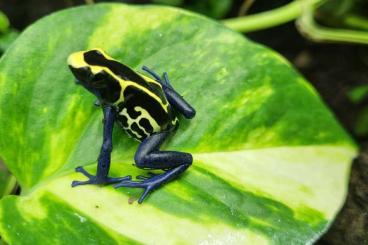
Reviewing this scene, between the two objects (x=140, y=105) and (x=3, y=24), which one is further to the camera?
(x=3, y=24)

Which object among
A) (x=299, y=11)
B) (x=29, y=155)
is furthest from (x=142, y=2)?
(x=29, y=155)

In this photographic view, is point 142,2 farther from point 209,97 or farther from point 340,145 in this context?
point 340,145

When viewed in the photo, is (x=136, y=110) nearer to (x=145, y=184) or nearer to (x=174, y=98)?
(x=174, y=98)

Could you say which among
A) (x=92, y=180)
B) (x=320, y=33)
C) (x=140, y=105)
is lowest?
(x=320, y=33)

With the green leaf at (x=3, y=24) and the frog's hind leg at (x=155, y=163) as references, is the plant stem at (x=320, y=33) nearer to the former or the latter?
the frog's hind leg at (x=155, y=163)

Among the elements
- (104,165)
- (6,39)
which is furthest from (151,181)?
(6,39)

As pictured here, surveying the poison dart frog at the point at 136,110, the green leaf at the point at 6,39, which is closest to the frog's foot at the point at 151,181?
the poison dart frog at the point at 136,110
